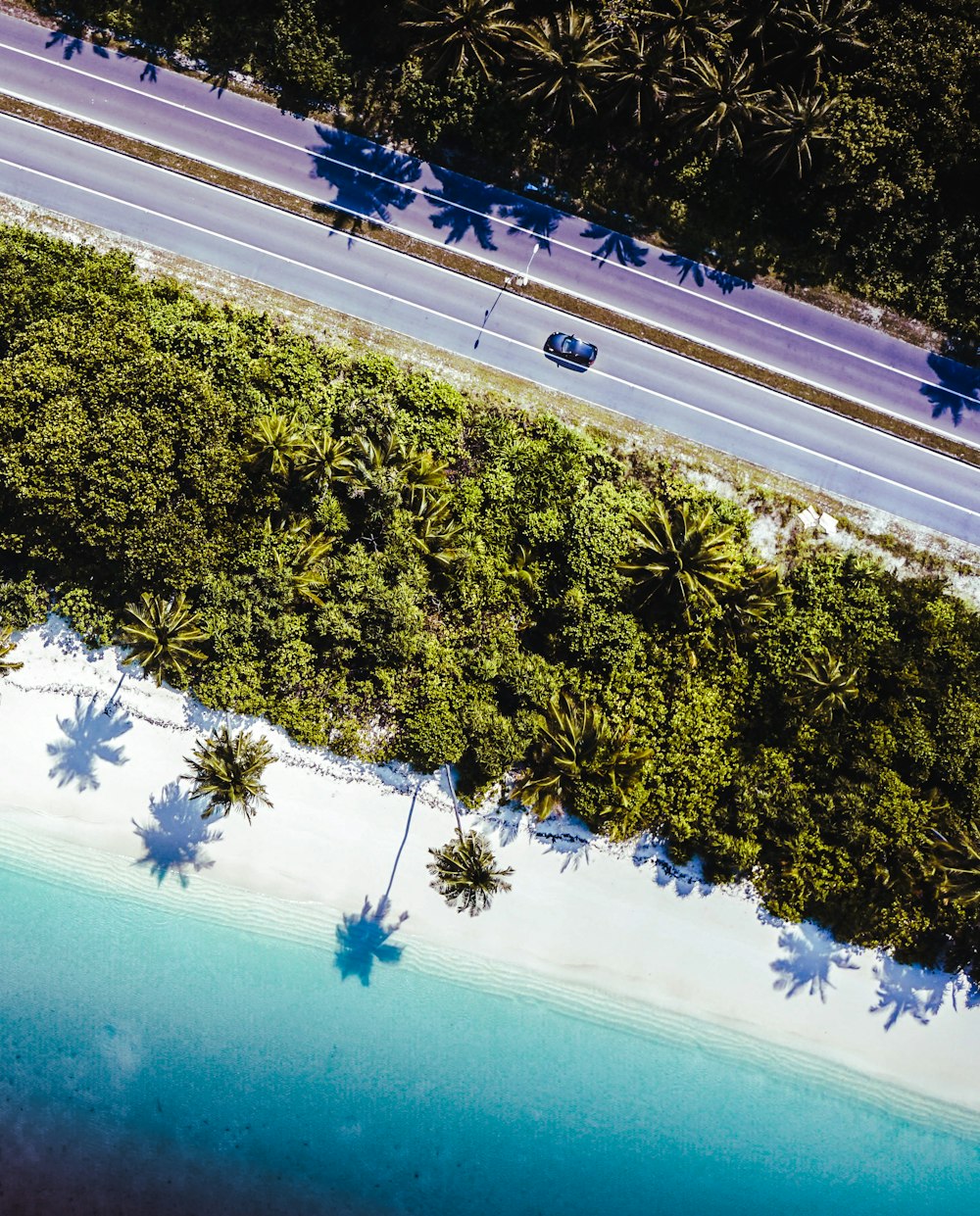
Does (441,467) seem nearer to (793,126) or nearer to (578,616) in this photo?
(578,616)

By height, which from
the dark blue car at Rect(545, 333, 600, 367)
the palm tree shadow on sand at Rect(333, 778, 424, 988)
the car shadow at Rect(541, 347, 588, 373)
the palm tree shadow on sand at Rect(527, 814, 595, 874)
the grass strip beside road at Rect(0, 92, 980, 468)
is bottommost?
the palm tree shadow on sand at Rect(333, 778, 424, 988)

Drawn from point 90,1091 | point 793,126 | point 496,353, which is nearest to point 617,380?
point 496,353

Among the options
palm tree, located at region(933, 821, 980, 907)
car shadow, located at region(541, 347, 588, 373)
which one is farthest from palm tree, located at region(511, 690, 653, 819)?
car shadow, located at region(541, 347, 588, 373)

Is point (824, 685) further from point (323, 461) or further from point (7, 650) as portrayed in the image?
point (7, 650)

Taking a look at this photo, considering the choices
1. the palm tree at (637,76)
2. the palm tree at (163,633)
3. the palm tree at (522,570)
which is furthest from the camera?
the palm tree at (522,570)

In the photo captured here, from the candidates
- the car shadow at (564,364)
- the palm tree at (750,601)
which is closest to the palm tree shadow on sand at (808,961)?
the palm tree at (750,601)

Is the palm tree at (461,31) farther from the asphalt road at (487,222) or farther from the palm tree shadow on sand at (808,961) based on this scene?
the palm tree shadow on sand at (808,961)

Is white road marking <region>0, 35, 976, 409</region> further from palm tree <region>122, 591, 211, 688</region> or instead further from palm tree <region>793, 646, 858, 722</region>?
palm tree <region>122, 591, 211, 688</region>
